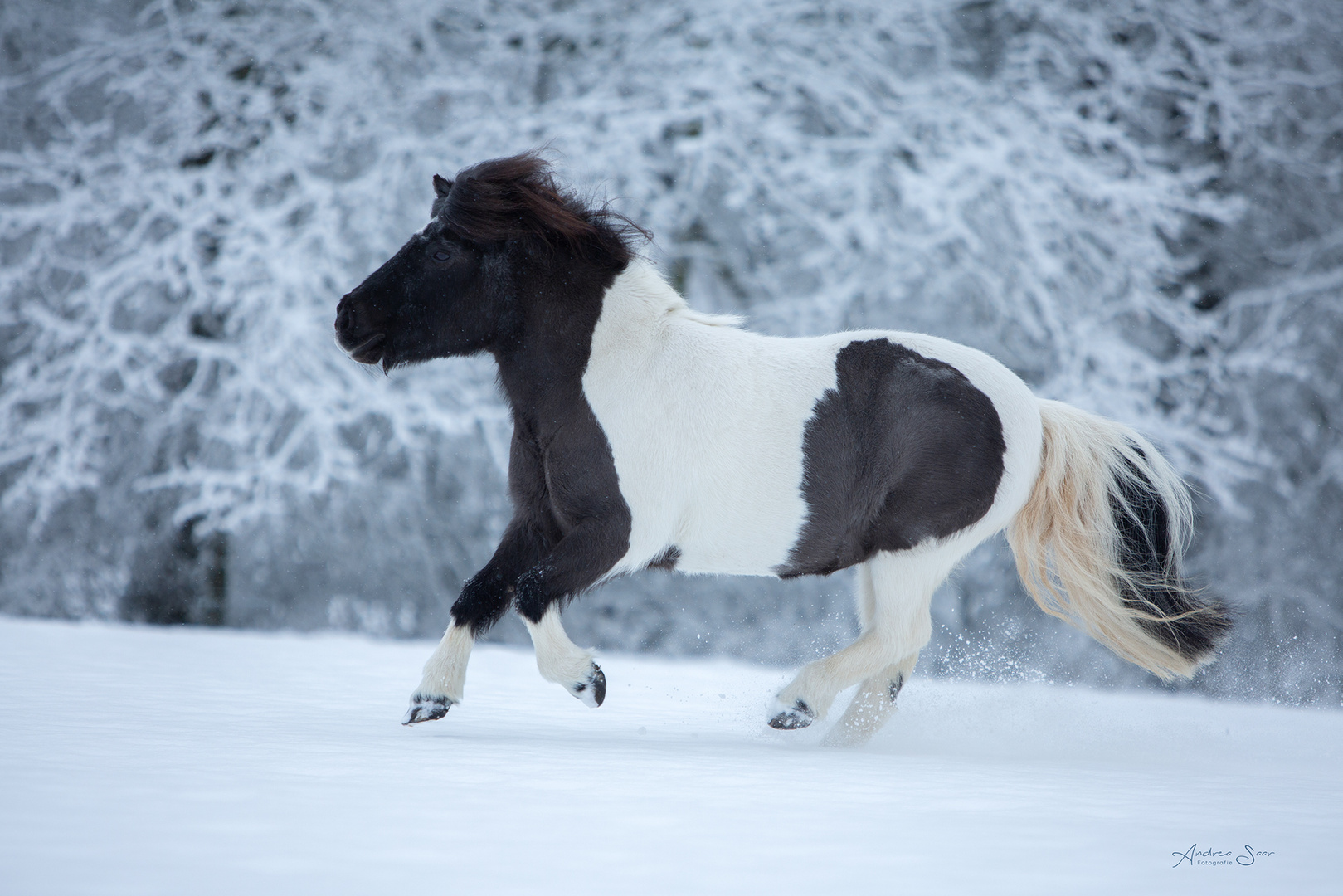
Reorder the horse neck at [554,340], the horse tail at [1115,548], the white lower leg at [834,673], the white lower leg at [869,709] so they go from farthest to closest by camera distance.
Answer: the horse tail at [1115,548], the white lower leg at [869,709], the horse neck at [554,340], the white lower leg at [834,673]

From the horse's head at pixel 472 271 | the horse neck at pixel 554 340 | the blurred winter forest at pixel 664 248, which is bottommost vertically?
the blurred winter forest at pixel 664 248

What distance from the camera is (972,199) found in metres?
7.77

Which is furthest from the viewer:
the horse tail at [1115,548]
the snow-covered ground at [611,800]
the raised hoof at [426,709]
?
the horse tail at [1115,548]

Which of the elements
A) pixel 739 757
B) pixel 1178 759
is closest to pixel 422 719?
pixel 739 757

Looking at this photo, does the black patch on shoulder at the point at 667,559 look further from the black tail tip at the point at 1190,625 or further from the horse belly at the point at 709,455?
the black tail tip at the point at 1190,625

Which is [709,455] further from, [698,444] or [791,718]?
[791,718]

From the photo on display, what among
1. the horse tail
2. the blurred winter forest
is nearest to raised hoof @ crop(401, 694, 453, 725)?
the horse tail

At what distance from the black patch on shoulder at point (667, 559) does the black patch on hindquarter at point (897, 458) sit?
1.13 ft

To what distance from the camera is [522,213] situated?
3199 mm

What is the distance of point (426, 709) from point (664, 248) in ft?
17.8

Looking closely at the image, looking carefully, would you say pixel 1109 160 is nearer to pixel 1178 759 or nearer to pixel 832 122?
pixel 832 122

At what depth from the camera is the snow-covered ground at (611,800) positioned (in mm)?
1485

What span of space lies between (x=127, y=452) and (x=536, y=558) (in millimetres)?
6313

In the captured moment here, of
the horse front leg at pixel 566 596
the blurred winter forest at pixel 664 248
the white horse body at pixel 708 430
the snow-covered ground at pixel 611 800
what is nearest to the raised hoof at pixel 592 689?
the horse front leg at pixel 566 596
